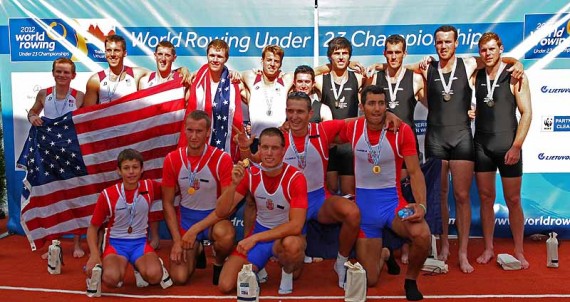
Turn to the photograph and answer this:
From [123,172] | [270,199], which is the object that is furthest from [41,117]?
[270,199]

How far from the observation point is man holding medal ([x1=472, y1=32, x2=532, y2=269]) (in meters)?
6.10

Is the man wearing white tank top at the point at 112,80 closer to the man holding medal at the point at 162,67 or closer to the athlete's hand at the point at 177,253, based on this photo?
the man holding medal at the point at 162,67

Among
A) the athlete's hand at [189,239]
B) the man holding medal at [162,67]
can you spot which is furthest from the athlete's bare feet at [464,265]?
the man holding medal at [162,67]

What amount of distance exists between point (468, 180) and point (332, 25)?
2.19 metres

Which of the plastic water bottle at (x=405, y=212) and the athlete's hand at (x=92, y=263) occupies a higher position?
the plastic water bottle at (x=405, y=212)

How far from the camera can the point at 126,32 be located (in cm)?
735

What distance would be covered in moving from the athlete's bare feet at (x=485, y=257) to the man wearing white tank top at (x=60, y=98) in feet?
12.1

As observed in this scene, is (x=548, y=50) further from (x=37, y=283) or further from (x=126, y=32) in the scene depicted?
(x=37, y=283)

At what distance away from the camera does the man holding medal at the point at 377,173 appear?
208 inches

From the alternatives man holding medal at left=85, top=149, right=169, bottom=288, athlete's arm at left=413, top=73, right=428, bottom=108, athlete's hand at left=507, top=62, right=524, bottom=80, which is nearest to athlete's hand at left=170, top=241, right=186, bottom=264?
man holding medal at left=85, top=149, right=169, bottom=288

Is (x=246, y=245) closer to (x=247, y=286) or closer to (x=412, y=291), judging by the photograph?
(x=247, y=286)

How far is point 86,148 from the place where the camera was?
6.57m

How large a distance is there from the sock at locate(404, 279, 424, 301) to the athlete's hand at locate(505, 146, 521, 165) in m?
1.70

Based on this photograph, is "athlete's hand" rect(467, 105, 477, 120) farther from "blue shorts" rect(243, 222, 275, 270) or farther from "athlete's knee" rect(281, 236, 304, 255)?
"blue shorts" rect(243, 222, 275, 270)
